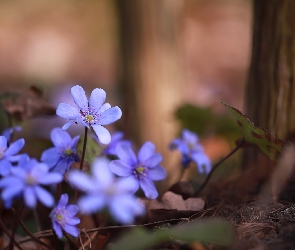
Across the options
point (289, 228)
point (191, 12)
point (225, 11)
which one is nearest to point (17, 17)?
point (191, 12)

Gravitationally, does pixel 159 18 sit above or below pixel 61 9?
A: above

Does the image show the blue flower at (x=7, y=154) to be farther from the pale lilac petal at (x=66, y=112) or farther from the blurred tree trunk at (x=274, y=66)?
the blurred tree trunk at (x=274, y=66)

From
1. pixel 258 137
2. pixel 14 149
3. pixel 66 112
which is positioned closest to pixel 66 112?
pixel 66 112

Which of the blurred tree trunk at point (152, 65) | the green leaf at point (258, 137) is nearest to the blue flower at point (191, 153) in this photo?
the green leaf at point (258, 137)

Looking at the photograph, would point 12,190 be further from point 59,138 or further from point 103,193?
point 59,138

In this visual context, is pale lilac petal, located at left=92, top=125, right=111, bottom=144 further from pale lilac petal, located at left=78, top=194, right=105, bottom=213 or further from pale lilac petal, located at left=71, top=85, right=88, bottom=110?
pale lilac petal, located at left=78, top=194, right=105, bottom=213

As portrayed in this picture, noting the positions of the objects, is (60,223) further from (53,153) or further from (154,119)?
(154,119)
